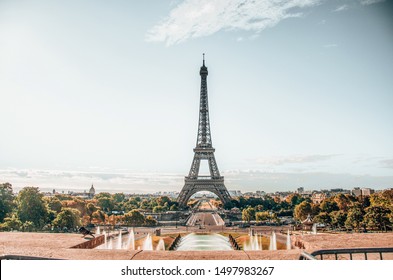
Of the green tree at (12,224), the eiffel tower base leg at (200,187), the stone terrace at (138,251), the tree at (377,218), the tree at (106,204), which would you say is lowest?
the tree at (106,204)

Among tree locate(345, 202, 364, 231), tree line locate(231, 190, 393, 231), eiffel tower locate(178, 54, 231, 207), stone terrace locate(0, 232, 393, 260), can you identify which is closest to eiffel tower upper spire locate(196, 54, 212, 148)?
eiffel tower locate(178, 54, 231, 207)

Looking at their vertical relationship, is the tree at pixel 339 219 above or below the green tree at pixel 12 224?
below

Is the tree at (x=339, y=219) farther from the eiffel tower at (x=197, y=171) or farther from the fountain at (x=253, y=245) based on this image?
the eiffel tower at (x=197, y=171)

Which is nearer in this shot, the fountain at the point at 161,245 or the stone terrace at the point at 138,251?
the stone terrace at the point at 138,251

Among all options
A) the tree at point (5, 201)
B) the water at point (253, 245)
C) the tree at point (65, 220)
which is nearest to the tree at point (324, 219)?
the water at point (253, 245)

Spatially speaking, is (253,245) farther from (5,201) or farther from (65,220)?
(5,201)

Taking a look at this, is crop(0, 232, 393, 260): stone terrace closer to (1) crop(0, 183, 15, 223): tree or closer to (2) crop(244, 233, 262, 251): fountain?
(2) crop(244, 233, 262, 251): fountain

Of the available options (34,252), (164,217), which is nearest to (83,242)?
(34,252)
